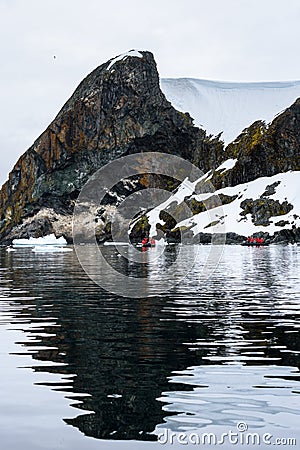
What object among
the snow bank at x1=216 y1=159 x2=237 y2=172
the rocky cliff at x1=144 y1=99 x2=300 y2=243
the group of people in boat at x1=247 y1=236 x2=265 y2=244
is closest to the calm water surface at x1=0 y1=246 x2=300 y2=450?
the group of people in boat at x1=247 y1=236 x2=265 y2=244

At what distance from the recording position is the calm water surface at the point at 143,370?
12078mm

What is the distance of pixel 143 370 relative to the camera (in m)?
16.6

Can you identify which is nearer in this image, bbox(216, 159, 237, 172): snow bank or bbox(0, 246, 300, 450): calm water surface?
bbox(0, 246, 300, 450): calm water surface

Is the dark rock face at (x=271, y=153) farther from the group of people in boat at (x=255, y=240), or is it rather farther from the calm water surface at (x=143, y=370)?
the calm water surface at (x=143, y=370)

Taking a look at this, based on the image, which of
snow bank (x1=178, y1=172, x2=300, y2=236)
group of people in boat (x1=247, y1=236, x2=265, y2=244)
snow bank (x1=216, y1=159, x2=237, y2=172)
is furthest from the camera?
snow bank (x1=216, y1=159, x2=237, y2=172)

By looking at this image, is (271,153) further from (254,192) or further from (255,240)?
(255,240)

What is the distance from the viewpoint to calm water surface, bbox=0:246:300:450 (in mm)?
12078

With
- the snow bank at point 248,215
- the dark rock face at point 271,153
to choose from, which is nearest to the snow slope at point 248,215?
the snow bank at point 248,215

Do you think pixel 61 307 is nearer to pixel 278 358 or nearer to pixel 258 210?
pixel 278 358

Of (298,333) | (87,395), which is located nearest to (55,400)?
(87,395)

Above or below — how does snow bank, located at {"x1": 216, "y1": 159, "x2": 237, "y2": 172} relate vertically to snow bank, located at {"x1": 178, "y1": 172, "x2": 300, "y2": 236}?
above

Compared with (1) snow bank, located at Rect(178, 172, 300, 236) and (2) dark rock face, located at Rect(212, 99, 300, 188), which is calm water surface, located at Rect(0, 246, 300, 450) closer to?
(1) snow bank, located at Rect(178, 172, 300, 236)

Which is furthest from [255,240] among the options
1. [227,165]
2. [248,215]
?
[227,165]

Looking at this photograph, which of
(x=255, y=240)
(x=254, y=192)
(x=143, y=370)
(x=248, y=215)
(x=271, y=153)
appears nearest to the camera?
(x=143, y=370)
